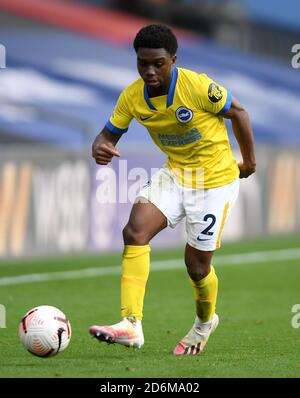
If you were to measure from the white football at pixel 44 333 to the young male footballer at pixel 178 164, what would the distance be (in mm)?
370

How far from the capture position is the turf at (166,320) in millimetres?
7941

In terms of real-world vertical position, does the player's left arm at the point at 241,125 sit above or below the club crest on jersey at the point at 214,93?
below

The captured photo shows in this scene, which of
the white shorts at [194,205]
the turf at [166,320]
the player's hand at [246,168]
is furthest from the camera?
the player's hand at [246,168]

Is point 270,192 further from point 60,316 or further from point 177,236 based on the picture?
point 60,316

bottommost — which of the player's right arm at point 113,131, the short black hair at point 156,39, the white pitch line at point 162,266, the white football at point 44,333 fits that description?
the white pitch line at point 162,266

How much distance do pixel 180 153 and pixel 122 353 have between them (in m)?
1.52

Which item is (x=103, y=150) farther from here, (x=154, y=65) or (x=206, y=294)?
(x=206, y=294)

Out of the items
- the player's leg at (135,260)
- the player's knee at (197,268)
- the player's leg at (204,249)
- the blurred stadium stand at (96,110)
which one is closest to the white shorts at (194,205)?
the player's leg at (204,249)

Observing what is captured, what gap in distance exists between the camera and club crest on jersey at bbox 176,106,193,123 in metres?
8.43

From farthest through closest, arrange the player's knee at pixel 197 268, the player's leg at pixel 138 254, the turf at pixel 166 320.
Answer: the player's knee at pixel 197 268
the player's leg at pixel 138 254
the turf at pixel 166 320

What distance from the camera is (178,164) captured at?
8.72m

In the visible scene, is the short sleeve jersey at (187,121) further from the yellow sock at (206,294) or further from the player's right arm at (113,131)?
the yellow sock at (206,294)

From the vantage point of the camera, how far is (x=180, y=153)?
342 inches
